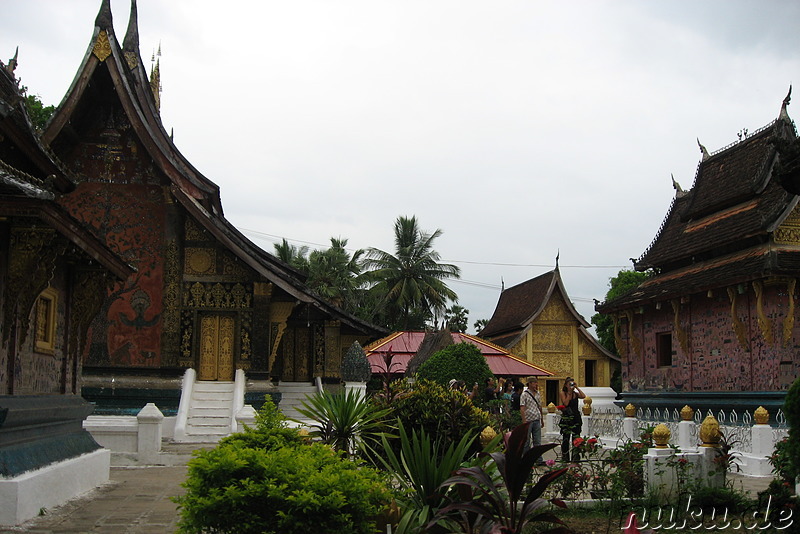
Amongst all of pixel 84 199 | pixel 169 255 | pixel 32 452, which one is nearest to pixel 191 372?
pixel 169 255

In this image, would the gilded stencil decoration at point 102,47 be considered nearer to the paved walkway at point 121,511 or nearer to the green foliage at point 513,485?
the paved walkway at point 121,511

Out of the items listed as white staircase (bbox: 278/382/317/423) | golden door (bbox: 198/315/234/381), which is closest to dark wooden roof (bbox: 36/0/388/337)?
golden door (bbox: 198/315/234/381)

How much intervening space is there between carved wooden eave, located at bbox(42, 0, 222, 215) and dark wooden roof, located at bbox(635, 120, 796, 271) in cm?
1187

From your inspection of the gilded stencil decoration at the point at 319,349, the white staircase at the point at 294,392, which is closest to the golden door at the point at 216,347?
the white staircase at the point at 294,392

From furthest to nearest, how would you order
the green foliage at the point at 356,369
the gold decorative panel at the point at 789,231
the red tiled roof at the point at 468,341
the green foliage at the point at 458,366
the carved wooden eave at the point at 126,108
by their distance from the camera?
the red tiled roof at the point at 468,341
the green foliage at the point at 458,366
the carved wooden eave at the point at 126,108
the gold decorative panel at the point at 789,231
the green foliage at the point at 356,369

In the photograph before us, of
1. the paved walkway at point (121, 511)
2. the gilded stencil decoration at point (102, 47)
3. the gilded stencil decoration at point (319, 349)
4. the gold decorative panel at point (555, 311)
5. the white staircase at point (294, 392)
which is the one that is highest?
the gilded stencil decoration at point (102, 47)

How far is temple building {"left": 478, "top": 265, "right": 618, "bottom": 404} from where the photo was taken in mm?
35469

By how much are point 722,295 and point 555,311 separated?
1772 cm

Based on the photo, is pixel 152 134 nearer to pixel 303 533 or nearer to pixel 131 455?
pixel 131 455

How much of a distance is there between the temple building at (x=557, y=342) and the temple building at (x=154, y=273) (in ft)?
61.3

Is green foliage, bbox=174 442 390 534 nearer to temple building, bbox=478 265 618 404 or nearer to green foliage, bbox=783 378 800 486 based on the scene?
green foliage, bbox=783 378 800 486

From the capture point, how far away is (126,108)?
1783cm

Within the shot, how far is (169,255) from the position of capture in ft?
59.8

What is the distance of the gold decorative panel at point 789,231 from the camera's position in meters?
17.0
